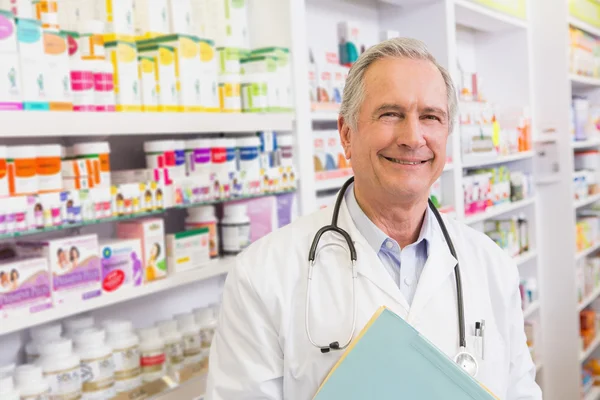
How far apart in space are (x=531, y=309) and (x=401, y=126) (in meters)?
3.83

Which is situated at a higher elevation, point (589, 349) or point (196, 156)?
point (196, 156)

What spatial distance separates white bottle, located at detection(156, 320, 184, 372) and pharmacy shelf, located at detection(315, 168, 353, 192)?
90 cm

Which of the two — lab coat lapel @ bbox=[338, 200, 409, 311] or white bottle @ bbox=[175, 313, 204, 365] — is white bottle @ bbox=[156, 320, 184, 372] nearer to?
white bottle @ bbox=[175, 313, 204, 365]

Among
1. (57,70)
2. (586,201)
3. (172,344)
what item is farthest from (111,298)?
→ (586,201)

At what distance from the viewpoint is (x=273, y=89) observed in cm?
274

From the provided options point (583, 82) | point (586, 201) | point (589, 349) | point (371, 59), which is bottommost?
point (589, 349)

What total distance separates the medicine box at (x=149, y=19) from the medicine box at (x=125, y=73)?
173mm

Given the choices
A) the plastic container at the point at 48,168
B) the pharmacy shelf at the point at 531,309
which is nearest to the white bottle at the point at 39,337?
the plastic container at the point at 48,168

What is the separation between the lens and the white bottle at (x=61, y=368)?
202cm

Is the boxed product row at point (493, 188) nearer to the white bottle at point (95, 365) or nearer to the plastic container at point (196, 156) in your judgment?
the plastic container at point (196, 156)

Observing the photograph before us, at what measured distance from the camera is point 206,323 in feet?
8.51

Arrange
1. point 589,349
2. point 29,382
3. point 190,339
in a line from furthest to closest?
point 589,349
point 190,339
point 29,382

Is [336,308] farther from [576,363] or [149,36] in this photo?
[576,363]

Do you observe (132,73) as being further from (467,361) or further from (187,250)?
(467,361)
